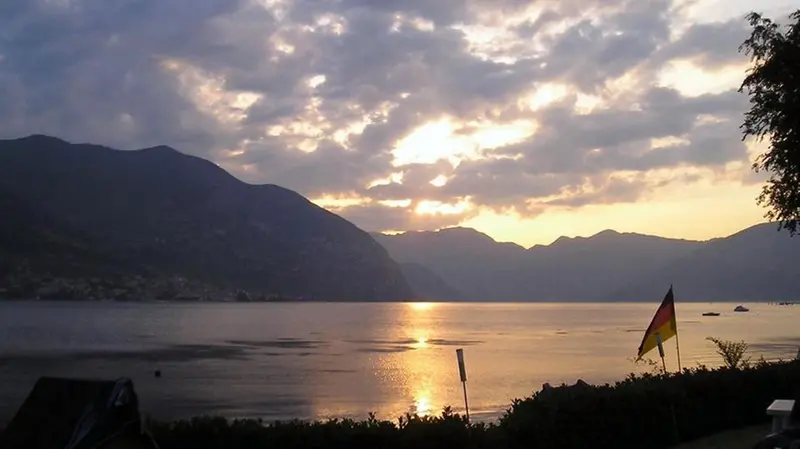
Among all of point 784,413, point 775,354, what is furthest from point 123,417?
point 775,354

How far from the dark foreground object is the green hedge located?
5.06 meters

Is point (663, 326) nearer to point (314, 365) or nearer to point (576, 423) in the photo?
point (576, 423)

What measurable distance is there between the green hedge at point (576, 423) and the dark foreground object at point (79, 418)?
16.6 feet

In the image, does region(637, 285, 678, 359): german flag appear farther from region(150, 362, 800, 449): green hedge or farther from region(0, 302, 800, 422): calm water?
→ region(0, 302, 800, 422): calm water

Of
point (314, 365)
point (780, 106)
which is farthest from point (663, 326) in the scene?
point (314, 365)

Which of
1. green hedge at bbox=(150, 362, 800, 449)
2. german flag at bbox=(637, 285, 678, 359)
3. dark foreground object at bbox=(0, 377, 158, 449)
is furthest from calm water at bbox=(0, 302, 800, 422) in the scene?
dark foreground object at bbox=(0, 377, 158, 449)

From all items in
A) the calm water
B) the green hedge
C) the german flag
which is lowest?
the calm water

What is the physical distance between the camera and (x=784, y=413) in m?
11.6

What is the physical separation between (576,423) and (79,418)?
359 inches

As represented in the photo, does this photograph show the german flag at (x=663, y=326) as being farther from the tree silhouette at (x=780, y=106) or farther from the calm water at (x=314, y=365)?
the calm water at (x=314, y=365)

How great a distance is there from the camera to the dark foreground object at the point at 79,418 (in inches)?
290

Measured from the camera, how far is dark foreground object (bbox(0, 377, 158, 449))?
24.1ft

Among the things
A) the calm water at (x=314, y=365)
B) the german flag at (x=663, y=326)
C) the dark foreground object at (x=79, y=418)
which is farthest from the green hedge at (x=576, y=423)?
the calm water at (x=314, y=365)

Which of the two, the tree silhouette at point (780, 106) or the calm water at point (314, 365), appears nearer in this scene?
the tree silhouette at point (780, 106)
